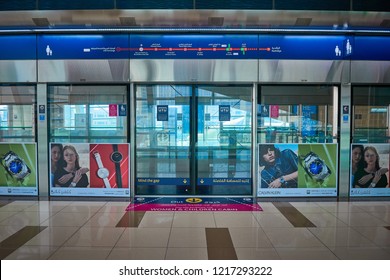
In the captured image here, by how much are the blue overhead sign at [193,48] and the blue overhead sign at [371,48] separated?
6.08 ft

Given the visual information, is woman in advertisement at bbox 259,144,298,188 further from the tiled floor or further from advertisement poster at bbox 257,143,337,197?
the tiled floor

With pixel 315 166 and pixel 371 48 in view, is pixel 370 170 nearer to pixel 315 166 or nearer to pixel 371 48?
pixel 315 166

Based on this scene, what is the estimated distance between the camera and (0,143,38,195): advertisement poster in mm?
6496

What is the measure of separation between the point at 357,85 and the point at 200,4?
338 centimetres

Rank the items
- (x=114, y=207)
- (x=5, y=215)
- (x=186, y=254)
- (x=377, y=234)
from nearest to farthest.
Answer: (x=186, y=254)
(x=377, y=234)
(x=5, y=215)
(x=114, y=207)

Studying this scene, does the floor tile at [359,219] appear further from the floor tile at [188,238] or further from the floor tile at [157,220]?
the floor tile at [157,220]

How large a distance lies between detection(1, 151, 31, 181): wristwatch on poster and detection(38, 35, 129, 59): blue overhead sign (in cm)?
189

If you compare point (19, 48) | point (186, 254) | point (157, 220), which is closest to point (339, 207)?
point (157, 220)

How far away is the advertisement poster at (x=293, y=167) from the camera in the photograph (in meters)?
6.42

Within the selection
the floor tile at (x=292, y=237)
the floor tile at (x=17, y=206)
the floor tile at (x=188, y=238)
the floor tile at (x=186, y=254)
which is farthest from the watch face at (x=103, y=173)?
the floor tile at (x=292, y=237)

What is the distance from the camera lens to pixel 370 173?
6480mm

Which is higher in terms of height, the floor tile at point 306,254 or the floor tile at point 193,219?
the floor tile at point 193,219

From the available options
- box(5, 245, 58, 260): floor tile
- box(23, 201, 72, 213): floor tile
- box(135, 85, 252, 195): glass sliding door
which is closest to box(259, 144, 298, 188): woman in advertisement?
box(135, 85, 252, 195): glass sliding door

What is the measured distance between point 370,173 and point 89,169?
16.8 feet
